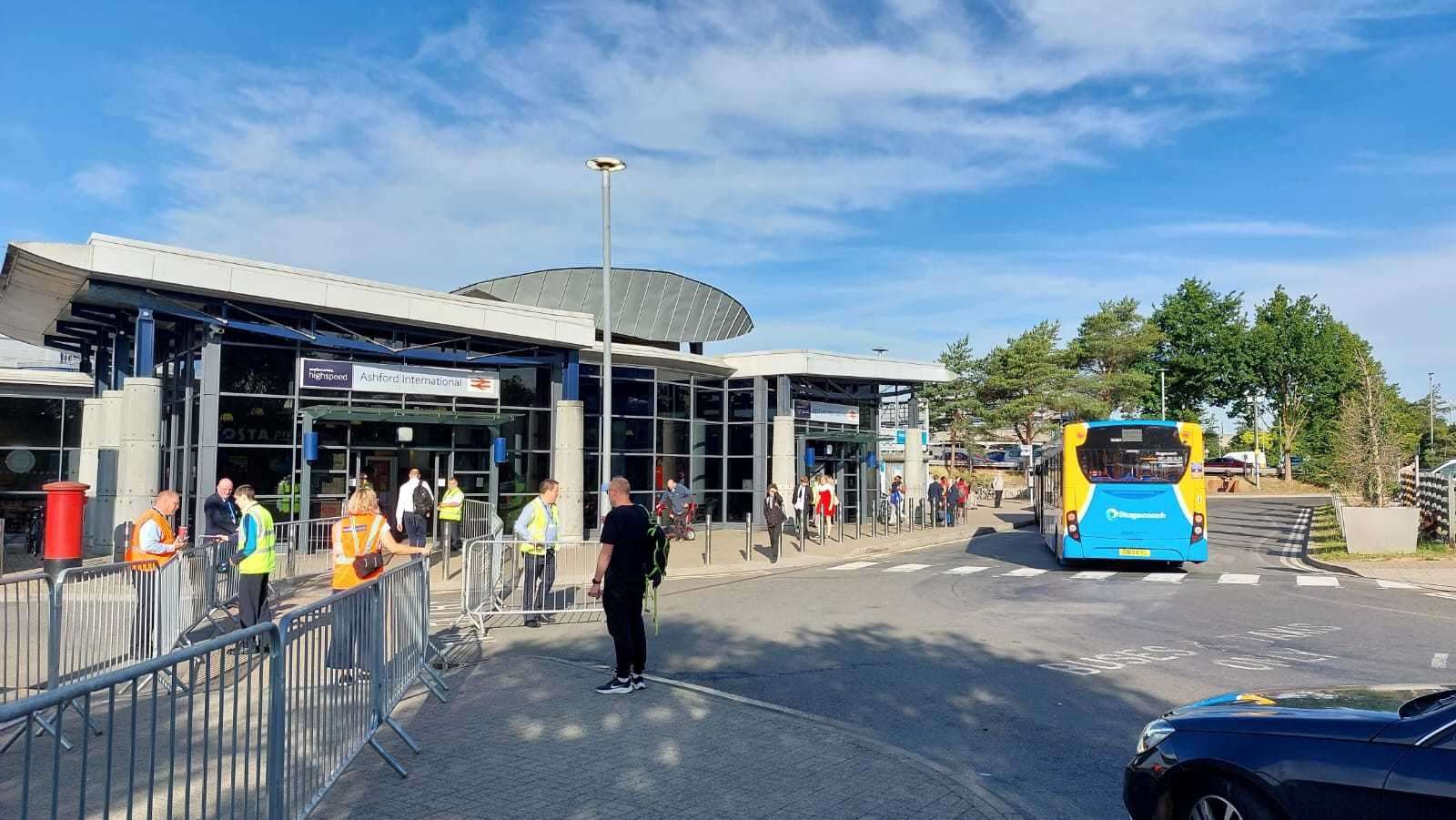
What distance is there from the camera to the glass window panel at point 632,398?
2966cm

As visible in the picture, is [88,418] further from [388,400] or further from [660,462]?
[660,462]

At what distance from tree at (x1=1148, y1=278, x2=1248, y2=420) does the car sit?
75018mm

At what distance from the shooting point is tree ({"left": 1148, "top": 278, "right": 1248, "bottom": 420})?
73.2 m

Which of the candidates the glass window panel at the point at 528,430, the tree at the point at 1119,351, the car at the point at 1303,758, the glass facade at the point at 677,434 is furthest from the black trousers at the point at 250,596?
the tree at the point at 1119,351

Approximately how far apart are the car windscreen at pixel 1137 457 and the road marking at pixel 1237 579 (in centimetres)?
196

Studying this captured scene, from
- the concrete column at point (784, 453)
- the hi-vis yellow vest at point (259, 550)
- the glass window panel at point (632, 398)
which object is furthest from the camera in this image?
the concrete column at point (784, 453)

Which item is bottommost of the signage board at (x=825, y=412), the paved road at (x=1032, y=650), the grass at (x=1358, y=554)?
the paved road at (x=1032, y=650)

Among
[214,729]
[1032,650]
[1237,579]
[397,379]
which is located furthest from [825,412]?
[214,729]

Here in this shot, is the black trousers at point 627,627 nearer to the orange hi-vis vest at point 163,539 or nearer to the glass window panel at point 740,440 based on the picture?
the orange hi-vis vest at point 163,539

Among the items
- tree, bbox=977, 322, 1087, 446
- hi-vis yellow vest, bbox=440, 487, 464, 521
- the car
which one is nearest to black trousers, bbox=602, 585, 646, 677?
the car

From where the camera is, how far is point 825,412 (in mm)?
34500

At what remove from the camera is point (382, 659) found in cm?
655

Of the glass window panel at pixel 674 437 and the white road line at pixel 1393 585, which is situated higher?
the glass window panel at pixel 674 437

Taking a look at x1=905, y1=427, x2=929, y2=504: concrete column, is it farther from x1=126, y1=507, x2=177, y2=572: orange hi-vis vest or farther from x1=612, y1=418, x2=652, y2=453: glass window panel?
→ x1=126, y1=507, x2=177, y2=572: orange hi-vis vest
